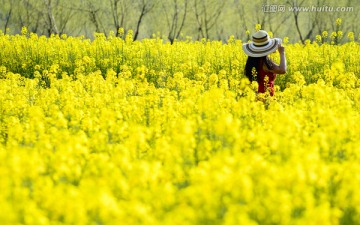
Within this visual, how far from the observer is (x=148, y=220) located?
2566mm

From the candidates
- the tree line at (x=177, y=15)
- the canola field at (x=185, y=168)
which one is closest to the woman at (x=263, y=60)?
the canola field at (x=185, y=168)

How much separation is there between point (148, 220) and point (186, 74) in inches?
326

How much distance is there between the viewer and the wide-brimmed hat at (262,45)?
7.37 m

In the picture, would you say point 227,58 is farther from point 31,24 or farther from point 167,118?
point 31,24

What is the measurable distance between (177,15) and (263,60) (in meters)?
30.4

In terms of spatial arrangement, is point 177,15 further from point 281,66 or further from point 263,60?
point 281,66

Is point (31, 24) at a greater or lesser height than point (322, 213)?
greater

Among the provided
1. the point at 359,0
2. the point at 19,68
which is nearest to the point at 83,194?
the point at 19,68

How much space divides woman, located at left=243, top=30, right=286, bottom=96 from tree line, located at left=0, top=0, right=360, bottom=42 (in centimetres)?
2282

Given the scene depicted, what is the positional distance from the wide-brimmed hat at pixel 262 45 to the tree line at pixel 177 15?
22.9 m

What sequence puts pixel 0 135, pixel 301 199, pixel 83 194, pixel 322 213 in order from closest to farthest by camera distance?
pixel 322 213 < pixel 83 194 < pixel 301 199 < pixel 0 135

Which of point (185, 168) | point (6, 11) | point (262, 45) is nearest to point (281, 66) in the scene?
point (262, 45)

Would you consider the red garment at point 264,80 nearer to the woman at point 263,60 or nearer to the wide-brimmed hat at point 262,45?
the woman at point 263,60

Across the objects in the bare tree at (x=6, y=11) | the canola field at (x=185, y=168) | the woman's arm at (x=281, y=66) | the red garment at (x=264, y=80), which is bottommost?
the canola field at (x=185, y=168)
